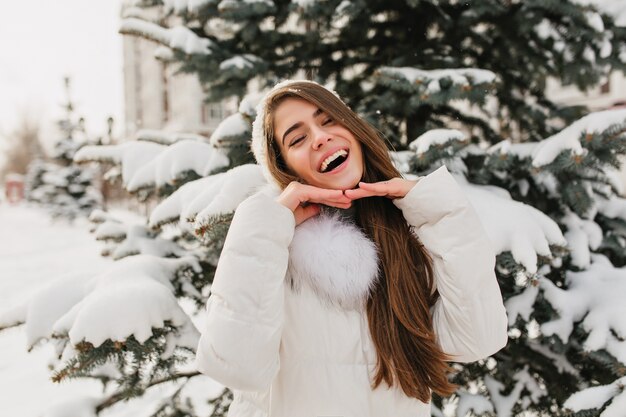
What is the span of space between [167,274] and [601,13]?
104 inches

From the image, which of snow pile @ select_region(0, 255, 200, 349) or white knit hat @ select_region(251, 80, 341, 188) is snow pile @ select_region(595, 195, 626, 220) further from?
snow pile @ select_region(0, 255, 200, 349)

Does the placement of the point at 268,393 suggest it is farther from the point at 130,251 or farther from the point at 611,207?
the point at 611,207

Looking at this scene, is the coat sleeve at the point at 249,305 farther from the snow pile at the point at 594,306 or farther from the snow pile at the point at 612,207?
the snow pile at the point at 612,207

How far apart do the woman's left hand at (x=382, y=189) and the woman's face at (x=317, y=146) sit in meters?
0.08

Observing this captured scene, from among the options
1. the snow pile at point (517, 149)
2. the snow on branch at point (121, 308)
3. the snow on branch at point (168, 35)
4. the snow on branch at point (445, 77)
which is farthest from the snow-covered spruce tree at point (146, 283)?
the snow pile at point (517, 149)

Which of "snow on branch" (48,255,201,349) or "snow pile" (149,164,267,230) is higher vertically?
"snow pile" (149,164,267,230)

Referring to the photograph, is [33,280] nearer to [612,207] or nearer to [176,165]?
[176,165]

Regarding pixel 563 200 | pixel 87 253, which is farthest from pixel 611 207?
pixel 87 253

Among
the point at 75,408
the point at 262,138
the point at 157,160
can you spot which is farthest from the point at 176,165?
the point at 75,408

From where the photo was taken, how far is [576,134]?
1.83 metres

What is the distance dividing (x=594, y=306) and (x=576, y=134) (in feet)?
2.59

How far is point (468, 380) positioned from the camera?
8.30 ft

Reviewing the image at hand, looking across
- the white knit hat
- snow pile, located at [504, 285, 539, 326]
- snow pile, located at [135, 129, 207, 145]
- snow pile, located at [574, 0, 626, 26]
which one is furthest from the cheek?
snow pile, located at [574, 0, 626, 26]

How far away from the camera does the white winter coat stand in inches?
47.7
